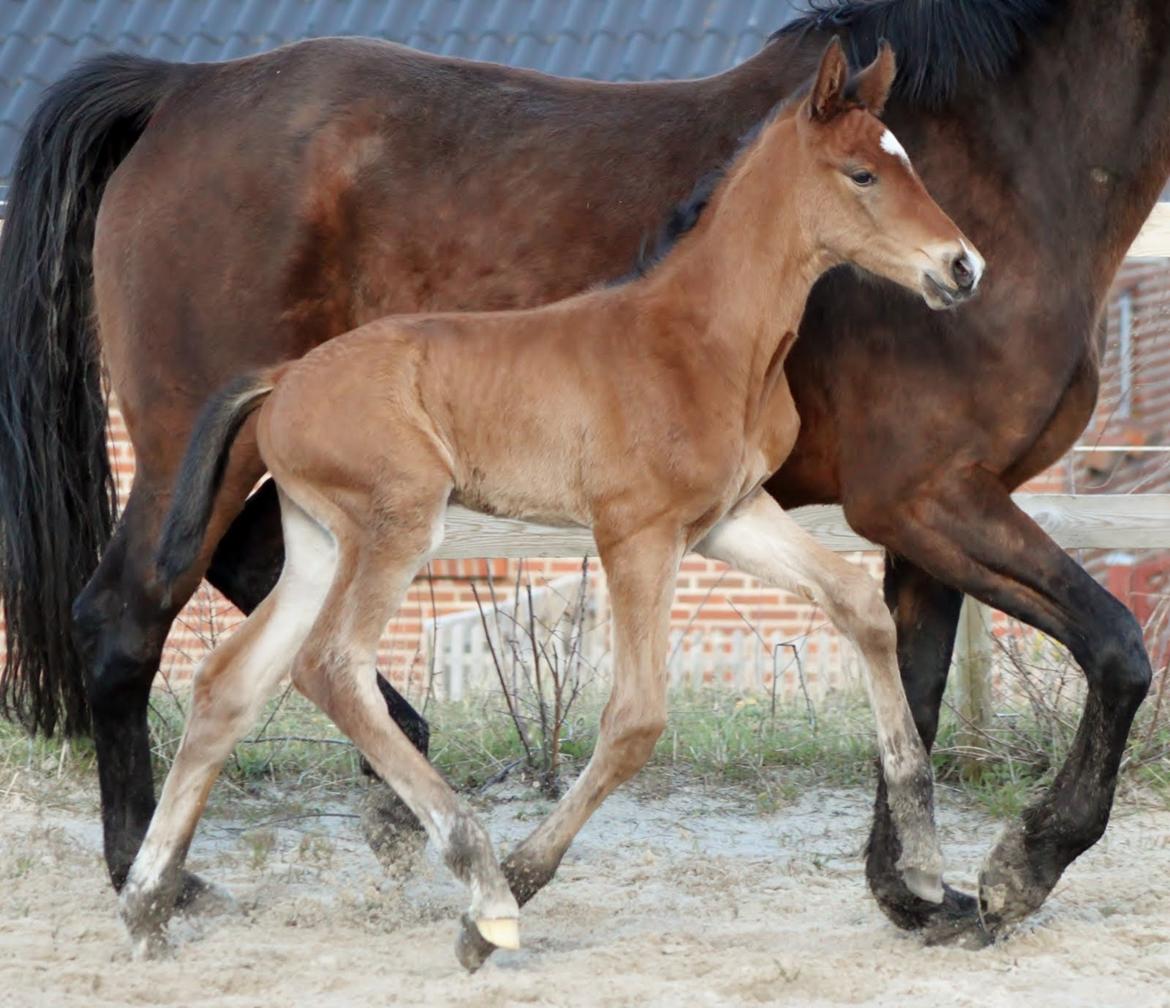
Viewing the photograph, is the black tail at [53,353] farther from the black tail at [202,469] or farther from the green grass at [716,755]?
the black tail at [202,469]

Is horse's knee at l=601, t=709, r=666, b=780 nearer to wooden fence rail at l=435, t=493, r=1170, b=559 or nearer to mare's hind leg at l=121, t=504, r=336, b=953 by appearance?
mare's hind leg at l=121, t=504, r=336, b=953

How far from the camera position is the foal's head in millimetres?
3439

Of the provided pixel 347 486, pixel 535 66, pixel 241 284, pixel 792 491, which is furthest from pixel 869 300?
pixel 535 66

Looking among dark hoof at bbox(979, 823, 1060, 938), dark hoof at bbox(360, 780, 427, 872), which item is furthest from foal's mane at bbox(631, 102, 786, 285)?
dark hoof at bbox(360, 780, 427, 872)

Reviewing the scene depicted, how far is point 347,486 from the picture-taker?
3.50 meters

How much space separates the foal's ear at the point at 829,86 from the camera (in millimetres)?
3510

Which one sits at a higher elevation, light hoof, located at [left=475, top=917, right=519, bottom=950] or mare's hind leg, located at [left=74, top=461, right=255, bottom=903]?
light hoof, located at [left=475, top=917, right=519, bottom=950]

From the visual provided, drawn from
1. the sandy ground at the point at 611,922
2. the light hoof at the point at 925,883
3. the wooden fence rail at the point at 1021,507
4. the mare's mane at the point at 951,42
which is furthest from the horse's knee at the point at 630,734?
the wooden fence rail at the point at 1021,507

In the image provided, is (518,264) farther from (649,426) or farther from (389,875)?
(389,875)

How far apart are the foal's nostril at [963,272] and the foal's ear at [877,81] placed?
0.43m

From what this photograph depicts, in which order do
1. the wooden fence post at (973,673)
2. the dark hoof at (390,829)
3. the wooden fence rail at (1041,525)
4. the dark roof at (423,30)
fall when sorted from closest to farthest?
the dark hoof at (390,829), the wooden fence rail at (1041,525), the wooden fence post at (973,673), the dark roof at (423,30)

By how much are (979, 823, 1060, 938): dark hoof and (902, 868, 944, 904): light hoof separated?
0.17m

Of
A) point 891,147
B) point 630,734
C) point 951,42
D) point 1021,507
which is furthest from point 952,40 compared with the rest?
point 630,734

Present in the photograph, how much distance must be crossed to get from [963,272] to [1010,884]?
1.32 m
